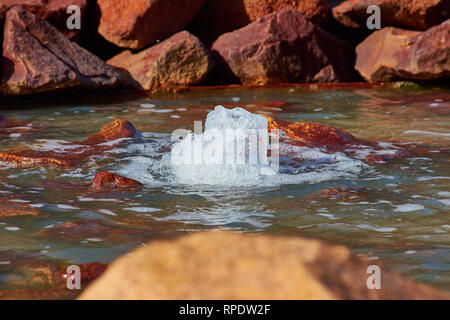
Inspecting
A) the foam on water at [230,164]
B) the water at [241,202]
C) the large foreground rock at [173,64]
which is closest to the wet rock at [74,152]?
the water at [241,202]

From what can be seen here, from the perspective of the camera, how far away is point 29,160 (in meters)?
5.21

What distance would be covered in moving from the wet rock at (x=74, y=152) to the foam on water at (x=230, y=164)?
1.21 feet

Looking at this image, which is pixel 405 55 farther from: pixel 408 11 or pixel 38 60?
pixel 38 60

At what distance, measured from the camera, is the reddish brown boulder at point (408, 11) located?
994 centimetres

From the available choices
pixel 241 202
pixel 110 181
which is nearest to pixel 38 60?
pixel 110 181

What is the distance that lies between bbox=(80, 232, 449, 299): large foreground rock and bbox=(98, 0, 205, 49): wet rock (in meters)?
8.41

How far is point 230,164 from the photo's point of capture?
194 inches

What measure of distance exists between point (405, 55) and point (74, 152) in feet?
19.2

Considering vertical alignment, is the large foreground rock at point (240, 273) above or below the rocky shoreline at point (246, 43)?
below

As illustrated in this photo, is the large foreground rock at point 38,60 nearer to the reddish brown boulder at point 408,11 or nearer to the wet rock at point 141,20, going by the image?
the wet rock at point 141,20

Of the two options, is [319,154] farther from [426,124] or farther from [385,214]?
[426,124]

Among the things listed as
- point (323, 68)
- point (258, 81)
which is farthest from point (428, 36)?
point (258, 81)

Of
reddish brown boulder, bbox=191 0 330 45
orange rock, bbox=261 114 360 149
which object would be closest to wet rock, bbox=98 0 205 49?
reddish brown boulder, bbox=191 0 330 45

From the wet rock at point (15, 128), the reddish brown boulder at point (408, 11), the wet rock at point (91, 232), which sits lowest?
the wet rock at point (91, 232)
